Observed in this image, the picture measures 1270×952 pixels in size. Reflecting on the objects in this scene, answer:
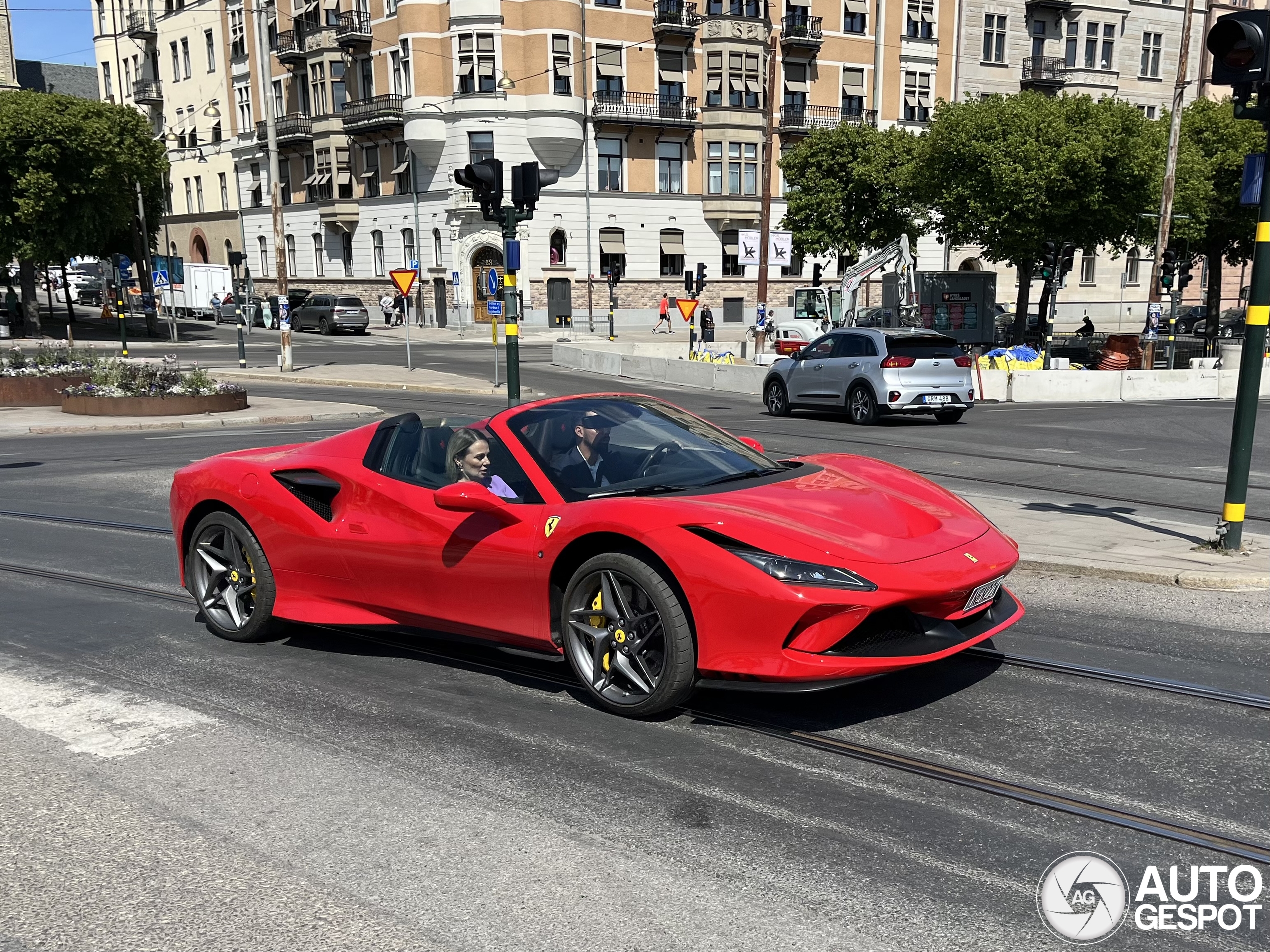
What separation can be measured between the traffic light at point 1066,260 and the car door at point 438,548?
1427 inches

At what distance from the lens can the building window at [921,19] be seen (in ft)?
203

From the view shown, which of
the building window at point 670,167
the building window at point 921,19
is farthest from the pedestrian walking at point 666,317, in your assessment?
the building window at point 921,19

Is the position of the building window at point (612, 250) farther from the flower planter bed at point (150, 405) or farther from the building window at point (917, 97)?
the flower planter bed at point (150, 405)

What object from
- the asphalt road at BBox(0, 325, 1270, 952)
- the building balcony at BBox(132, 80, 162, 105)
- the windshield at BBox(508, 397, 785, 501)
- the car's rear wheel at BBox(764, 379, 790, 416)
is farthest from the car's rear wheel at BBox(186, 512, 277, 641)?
the building balcony at BBox(132, 80, 162, 105)

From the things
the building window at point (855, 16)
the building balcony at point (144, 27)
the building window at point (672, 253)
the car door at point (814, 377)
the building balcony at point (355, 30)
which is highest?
the building balcony at point (144, 27)

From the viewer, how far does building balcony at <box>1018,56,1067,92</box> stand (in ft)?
211

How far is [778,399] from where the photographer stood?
21.8 meters

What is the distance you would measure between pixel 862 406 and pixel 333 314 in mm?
38060

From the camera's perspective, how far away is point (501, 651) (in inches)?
238

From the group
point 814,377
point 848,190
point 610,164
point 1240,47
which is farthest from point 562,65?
point 1240,47

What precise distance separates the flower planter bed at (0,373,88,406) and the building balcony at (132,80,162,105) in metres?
56.6

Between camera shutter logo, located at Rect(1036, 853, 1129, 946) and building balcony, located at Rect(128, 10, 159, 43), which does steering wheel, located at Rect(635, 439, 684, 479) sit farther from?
building balcony, located at Rect(128, 10, 159, 43)

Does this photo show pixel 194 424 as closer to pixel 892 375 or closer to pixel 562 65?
pixel 892 375

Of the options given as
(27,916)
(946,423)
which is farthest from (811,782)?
(946,423)
